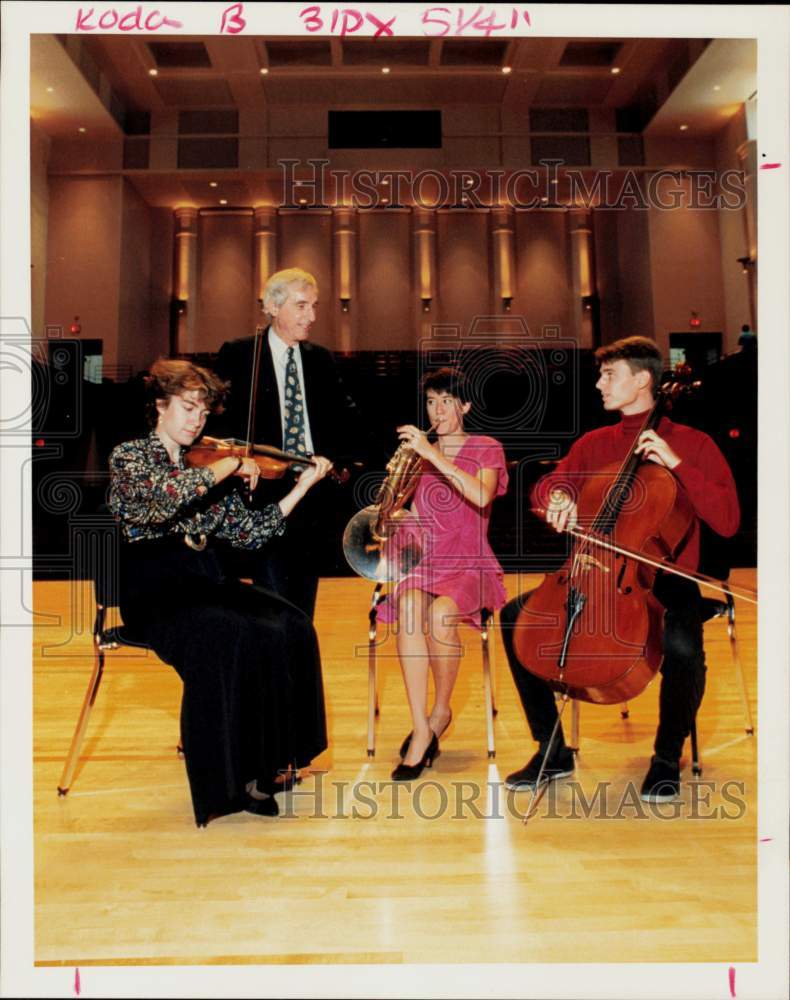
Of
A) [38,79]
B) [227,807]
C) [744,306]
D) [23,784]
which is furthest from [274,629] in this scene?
[744,306]

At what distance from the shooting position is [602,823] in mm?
1963

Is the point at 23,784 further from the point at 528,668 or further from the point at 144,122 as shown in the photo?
the point at 144,122

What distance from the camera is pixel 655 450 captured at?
2002 millimetres

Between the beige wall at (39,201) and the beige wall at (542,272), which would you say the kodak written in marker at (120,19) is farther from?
the beige wall at (542,272)

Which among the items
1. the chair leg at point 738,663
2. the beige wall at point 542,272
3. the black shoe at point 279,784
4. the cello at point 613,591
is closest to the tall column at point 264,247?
A: the beige wall at point 542,272

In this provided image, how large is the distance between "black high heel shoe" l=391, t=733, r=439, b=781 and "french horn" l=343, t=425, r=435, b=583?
1.62ft

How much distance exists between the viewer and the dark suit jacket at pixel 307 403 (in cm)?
214

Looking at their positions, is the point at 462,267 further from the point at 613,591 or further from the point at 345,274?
the point at 613,591

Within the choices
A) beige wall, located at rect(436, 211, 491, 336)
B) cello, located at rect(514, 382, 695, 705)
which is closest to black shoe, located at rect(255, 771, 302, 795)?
cello, located at rect(514, 382, 695, 705)

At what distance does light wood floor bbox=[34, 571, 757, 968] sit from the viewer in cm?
144

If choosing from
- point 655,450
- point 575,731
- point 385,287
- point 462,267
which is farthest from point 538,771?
point 385,287

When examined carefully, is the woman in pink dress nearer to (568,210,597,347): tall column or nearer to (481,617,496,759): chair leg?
(481,617,496,759): chair leg

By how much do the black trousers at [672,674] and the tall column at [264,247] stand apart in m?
1.09

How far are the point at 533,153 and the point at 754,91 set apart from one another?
26.6 inches
